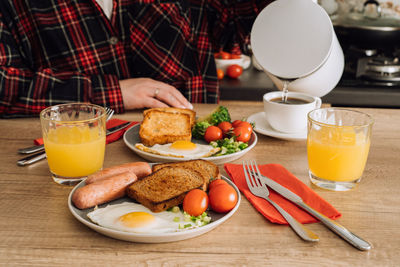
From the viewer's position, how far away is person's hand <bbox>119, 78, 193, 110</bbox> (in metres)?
1.90

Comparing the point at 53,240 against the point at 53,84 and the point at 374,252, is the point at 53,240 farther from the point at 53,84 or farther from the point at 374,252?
the point at 53,84

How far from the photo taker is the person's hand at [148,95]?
1.90m

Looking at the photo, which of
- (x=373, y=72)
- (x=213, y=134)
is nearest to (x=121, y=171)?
(x=213, y=134)

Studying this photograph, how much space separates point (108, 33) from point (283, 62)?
102 cm

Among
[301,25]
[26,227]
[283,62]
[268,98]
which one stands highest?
[301,25]

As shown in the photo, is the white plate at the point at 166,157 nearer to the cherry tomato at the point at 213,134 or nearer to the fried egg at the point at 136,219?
the cherry tomato at the point at 213,134

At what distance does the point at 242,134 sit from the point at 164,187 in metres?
0.46

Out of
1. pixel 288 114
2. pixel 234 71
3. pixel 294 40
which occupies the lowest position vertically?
pixel 234 71

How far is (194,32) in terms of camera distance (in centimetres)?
254

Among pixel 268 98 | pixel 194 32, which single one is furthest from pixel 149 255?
pixel 194 32

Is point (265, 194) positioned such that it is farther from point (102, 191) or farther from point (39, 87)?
point (39, 87)

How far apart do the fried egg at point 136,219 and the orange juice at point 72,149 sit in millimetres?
224

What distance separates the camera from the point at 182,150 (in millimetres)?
1329

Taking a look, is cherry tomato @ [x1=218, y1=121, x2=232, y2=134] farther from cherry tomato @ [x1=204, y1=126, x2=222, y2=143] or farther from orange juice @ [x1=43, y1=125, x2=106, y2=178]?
orange juice @ [x1=43, y1=125, x2=106, y2=178]
